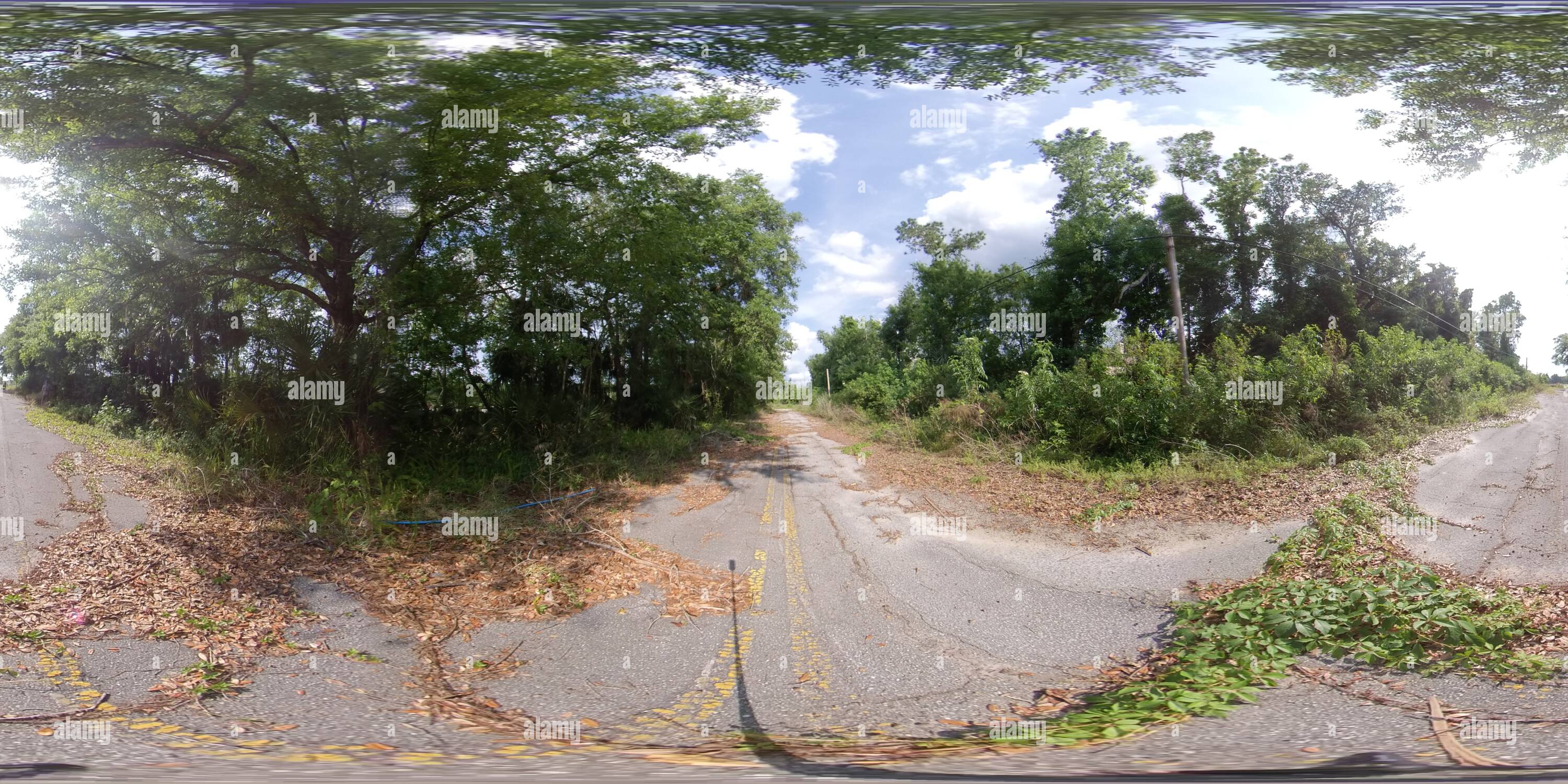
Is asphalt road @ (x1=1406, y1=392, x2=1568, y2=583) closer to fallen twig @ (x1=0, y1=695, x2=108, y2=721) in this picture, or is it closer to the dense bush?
the dense bush

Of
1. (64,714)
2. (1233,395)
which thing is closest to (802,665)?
(1233,395)

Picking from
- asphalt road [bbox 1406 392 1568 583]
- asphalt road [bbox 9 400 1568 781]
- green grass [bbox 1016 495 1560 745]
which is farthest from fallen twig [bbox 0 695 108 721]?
asphalt road [bbox 1406 392 1568 583]

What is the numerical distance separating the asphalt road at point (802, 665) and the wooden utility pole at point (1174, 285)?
381 millimetres

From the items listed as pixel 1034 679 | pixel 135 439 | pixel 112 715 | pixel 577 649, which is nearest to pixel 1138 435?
pixel 1034 679

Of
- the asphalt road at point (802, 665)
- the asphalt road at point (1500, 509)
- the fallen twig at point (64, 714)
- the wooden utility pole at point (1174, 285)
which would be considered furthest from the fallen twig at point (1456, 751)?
the fallen twig at point (64, 714)

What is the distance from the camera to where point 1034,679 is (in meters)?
0.99

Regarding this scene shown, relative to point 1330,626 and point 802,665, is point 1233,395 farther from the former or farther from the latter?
point 802,665

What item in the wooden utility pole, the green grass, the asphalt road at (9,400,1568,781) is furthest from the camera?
the wooden utility pole

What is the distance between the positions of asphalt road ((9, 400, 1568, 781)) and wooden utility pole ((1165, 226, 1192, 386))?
0.38 meters

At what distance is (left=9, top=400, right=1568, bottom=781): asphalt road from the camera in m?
0.79

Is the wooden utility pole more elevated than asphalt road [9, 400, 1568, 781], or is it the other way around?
the wooden utility pole

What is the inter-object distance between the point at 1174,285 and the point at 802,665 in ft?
3.29

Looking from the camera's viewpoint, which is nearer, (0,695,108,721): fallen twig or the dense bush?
(0,695,108,721): fallen twig

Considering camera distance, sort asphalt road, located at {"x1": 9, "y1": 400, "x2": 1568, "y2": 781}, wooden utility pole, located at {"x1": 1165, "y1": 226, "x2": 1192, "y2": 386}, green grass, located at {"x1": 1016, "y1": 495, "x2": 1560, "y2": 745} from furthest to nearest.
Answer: wooden utility pole, located at {"x1": 1165, "y1": 226, "x2": 1192, "y2": 386} → green grass, located at {"x1": 1016, "y1": 495, "x2": 1560, "y2": 745} → asphalt road, located at {"x1": 9, "y1": 400, "x2": 1568, "y2": 781}
